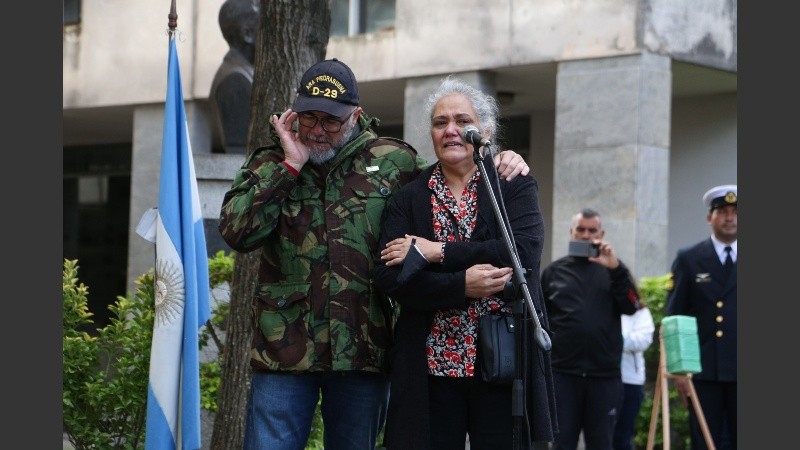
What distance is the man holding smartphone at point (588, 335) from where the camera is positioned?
352 inches

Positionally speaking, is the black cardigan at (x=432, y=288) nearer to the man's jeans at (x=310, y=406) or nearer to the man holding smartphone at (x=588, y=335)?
the man's jeans at (x=310, y=406)

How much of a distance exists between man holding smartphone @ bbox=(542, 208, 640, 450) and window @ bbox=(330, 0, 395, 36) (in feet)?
29.5

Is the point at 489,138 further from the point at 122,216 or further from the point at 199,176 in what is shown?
the point at 122,216

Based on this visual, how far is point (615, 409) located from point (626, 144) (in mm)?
6004

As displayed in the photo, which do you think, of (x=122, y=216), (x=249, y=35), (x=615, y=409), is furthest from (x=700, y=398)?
(x=122, y=216)

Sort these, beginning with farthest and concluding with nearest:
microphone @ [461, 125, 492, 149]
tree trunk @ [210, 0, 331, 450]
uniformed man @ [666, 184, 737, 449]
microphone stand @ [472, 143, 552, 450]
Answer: uniformed man @ [666, 184, 737, 449] < tree trunk @ [210, 0, 331, 450] < microphone @ [461, 125, 492, 149] < microphone stand @ [472, 143, 552, 450]

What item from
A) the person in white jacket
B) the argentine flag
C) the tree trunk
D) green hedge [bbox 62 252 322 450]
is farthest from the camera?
the person in white jacket

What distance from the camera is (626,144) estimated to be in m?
14.7

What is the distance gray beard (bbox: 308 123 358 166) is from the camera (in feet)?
17.2

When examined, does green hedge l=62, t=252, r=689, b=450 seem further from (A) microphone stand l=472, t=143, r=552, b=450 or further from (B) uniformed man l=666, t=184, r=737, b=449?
(A) microphone stand l=472, t=143, r=552, b=450

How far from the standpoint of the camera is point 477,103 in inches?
210

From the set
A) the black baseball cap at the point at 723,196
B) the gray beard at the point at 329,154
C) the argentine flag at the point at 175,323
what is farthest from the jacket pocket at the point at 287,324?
the black baseball cap at the point at 723,196

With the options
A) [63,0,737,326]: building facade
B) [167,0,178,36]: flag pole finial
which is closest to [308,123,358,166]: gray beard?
[167,0,178,36]: flag pole finial

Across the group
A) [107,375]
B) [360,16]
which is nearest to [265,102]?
[107,375]
